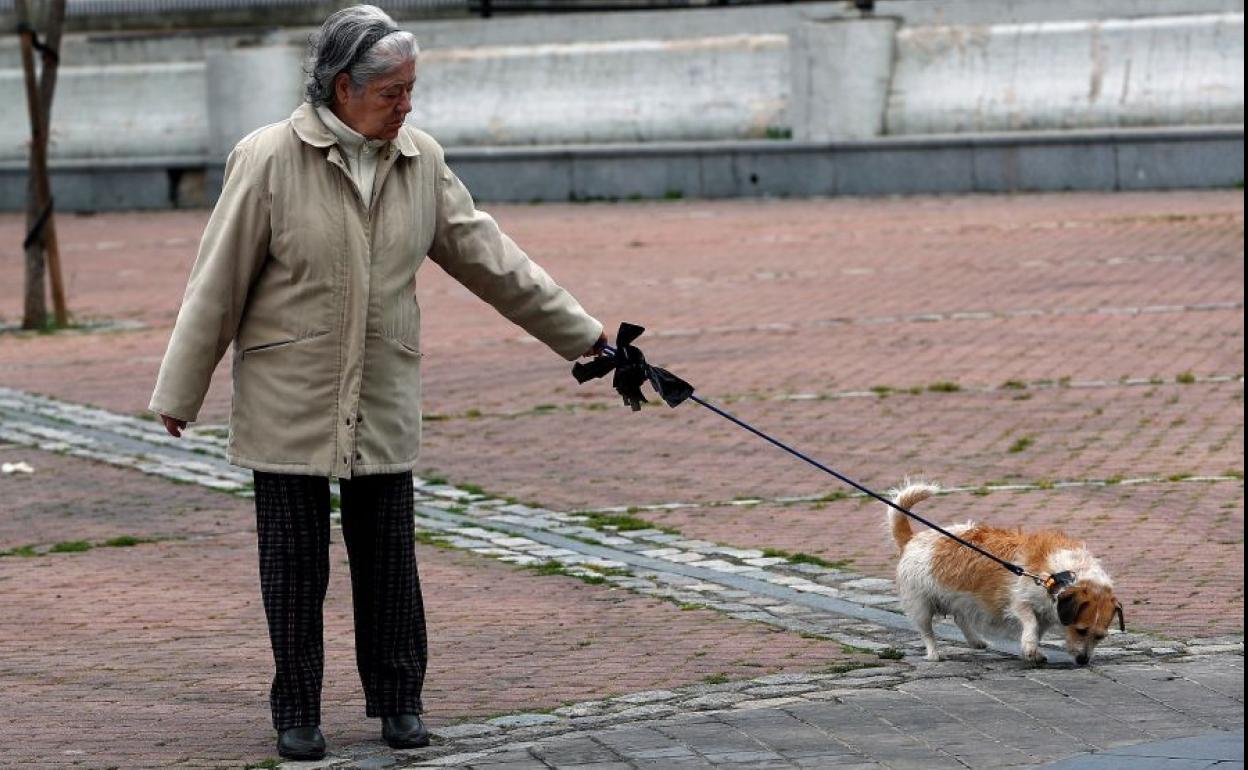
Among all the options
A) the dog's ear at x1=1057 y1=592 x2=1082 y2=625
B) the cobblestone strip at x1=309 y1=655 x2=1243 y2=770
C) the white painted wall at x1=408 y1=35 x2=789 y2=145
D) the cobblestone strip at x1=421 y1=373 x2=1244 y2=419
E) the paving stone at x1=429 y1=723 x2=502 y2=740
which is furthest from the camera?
the white painted wall at x1=408 y1=35 x2=789 y2=145

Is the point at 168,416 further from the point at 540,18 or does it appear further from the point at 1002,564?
the point at 540,18

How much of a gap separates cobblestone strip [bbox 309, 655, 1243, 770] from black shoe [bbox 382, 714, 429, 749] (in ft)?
0.16

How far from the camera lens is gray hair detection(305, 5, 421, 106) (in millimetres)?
5461

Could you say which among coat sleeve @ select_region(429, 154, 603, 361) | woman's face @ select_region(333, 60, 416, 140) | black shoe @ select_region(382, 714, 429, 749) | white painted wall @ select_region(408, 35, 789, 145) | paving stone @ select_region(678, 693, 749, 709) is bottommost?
paving stone @ select_region(678, 693, 749, 709)

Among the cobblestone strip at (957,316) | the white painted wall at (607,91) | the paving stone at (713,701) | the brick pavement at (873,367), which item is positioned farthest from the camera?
the white painted wall at (607,91)

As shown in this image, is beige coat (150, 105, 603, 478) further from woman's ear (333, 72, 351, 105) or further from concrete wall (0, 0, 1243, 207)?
concrete wall (0, 0, 1243, 207)

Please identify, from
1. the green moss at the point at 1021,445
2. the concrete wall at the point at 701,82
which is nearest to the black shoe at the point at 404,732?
the green moss at the point at 1021,445

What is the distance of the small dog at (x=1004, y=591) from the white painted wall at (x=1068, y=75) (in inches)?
698

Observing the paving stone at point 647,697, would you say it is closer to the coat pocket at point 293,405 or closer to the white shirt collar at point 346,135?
the coat pocket at point 293,405

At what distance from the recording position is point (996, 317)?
14.7 meters

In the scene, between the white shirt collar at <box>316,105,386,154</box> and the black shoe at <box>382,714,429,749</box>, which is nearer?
the white shirt collar at <box>316,105,386,154</box>

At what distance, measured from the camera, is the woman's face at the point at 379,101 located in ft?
18.0

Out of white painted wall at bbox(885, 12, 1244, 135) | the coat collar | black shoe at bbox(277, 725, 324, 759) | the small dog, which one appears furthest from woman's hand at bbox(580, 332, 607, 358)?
white painted wall at bbox(885, 12, 1244, 135)

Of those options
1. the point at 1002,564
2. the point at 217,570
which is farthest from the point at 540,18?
the point at 1002,564
